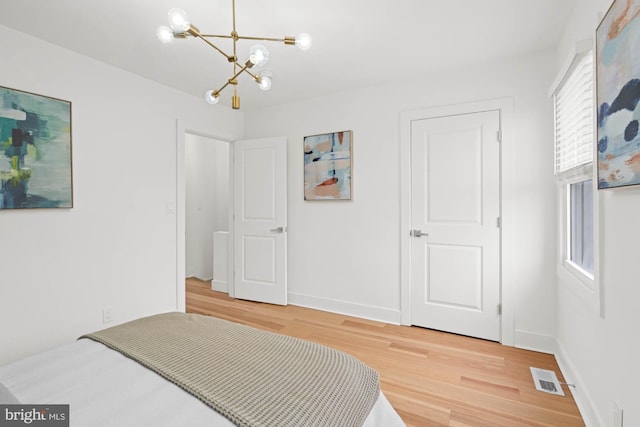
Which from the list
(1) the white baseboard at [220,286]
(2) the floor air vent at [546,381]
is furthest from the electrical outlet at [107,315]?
(2) the floor air vent at [546,381]

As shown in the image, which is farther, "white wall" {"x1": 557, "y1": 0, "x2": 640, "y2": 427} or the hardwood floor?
the hardwood floor

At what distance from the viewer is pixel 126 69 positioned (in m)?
2.71

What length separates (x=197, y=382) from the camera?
1.07m

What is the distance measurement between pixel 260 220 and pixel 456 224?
2.22 metres

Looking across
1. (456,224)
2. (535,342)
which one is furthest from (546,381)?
(456,224)

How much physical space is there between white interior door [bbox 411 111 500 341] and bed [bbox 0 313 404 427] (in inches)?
70.8

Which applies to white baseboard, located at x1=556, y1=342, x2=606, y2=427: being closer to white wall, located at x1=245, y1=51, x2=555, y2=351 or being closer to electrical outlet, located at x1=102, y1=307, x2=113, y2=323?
white wall, located at x1=245, y1=51, x2=555, y2=351

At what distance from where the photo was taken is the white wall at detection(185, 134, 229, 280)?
5.16m

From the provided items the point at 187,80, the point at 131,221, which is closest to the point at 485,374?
the point at 131,221

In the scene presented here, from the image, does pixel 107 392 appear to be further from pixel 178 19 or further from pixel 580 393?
pixel 580 393

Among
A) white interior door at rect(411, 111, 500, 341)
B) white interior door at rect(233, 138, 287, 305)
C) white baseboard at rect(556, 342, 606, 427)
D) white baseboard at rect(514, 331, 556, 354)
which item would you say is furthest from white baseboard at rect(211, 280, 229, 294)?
white baseboard at rect(556, 342, 606, 427)

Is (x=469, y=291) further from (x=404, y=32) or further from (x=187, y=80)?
(x=187, y=80)

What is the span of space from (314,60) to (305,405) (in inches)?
98.1

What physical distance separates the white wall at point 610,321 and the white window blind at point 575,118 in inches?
7.8
